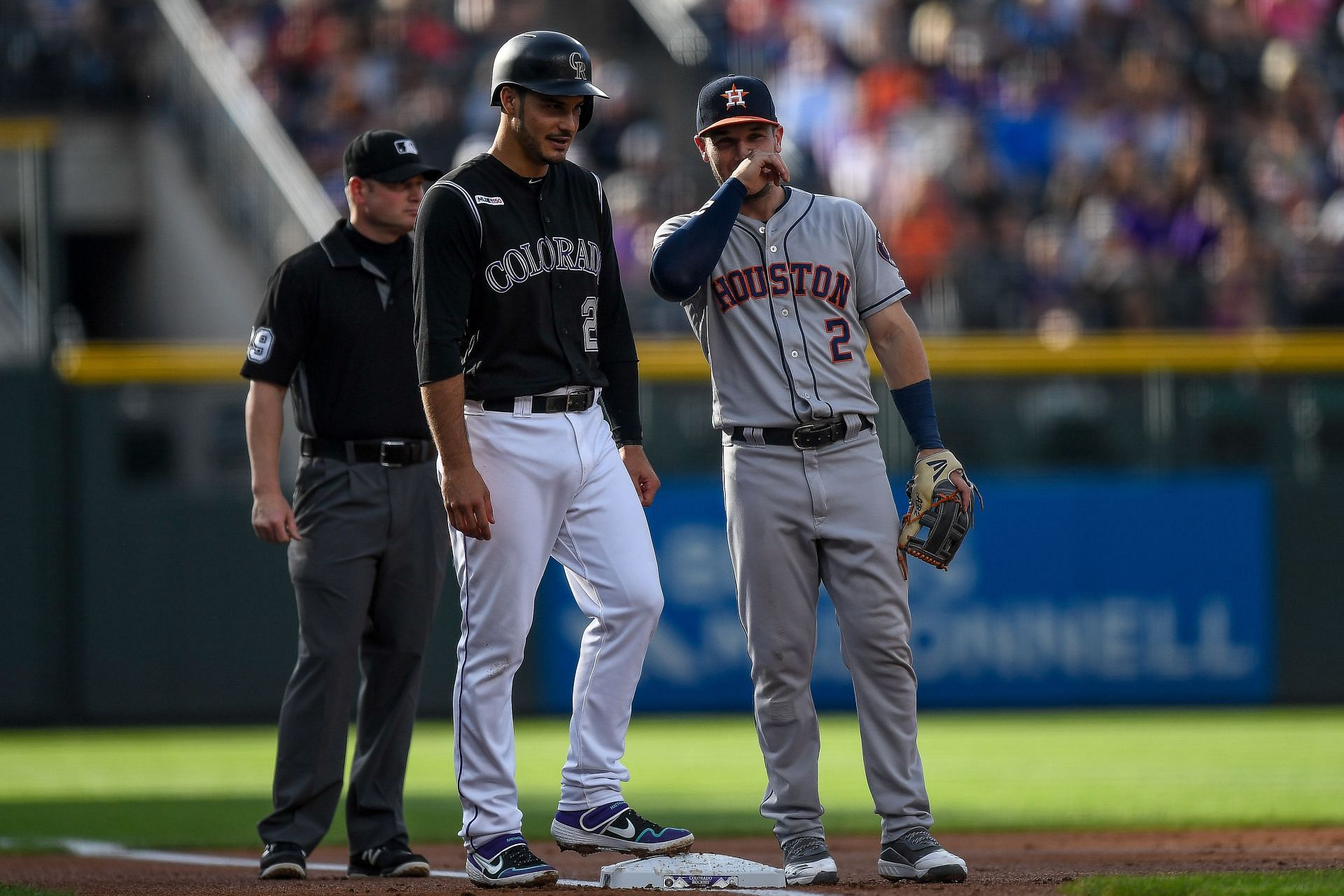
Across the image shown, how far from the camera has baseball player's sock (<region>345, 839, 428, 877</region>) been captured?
18.0ft

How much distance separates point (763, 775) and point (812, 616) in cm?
441

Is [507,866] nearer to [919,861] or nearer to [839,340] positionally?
[919,861]

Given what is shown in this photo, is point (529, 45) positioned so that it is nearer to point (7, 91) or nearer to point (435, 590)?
point (435, 590)

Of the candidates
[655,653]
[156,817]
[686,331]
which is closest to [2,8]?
[686,331]

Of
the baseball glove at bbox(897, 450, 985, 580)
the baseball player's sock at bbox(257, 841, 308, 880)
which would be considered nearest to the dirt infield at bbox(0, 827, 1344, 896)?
the baseball player's sock at bbox(257, 841, 308, 880)

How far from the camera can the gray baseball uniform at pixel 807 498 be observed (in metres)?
4.97

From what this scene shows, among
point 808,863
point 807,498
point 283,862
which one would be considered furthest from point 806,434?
point 283,862

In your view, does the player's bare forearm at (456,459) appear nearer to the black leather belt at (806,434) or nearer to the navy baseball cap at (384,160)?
the black leather belt at (806,434)

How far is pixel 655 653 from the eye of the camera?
12.1m

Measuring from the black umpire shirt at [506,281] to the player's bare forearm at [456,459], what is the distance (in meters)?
0.05

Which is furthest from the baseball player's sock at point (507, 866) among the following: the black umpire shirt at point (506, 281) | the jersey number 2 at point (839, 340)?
the jersey number 2 at point (839, 340)

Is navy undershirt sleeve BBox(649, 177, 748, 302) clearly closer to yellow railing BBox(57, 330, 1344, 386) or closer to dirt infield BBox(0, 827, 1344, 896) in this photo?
dirt infield BBox(0, 827, 1344, 896)

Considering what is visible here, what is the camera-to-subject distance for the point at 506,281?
4867 mm

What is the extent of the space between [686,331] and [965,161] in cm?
259
